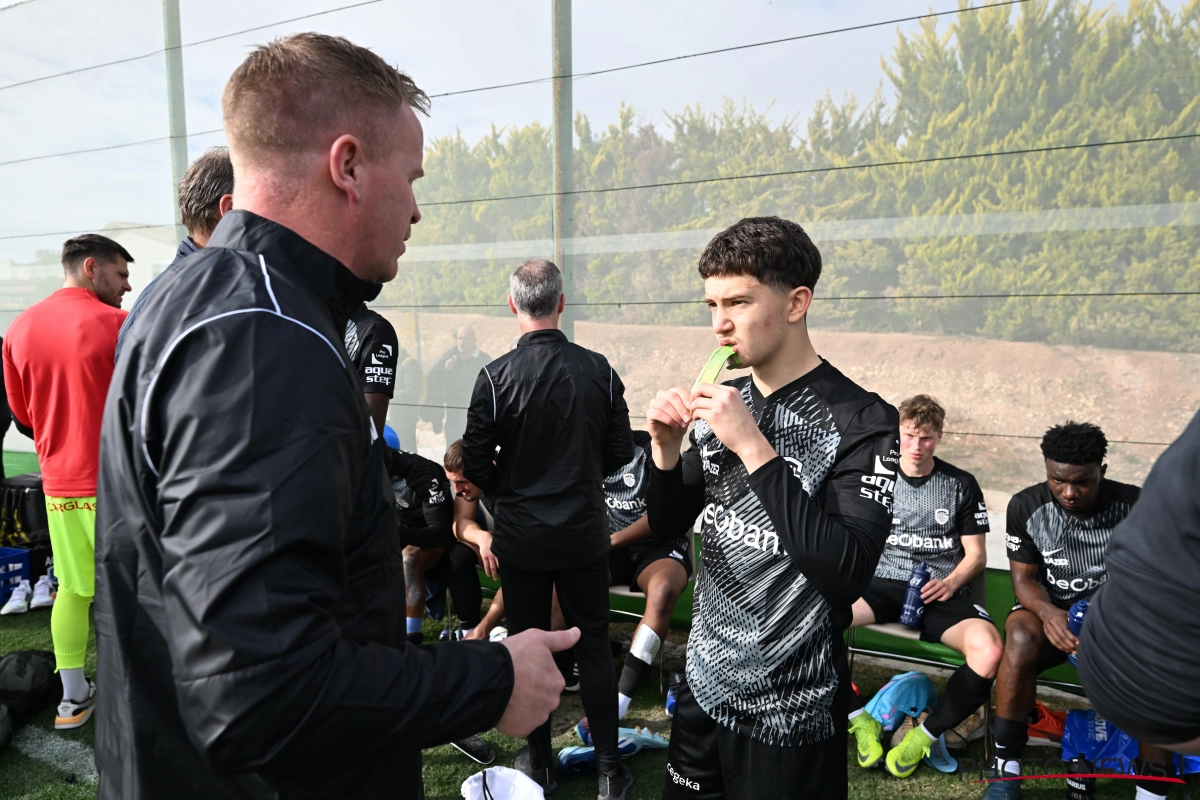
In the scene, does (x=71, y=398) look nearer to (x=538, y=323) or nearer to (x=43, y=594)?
(x=538, y=323)

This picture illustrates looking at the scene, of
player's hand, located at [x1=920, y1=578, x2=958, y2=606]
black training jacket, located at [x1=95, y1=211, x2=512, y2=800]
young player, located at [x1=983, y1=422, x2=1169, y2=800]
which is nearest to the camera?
black training jacket, located at [x1=95, y1=211, x2=512, y2=800]

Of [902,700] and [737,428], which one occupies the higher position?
[737,428]

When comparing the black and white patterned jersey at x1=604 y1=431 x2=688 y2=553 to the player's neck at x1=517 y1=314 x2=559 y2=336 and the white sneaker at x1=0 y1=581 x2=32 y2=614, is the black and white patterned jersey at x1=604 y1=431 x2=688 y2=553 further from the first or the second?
the white sneaker at x1=0 y1=581 x2=32 y2=614

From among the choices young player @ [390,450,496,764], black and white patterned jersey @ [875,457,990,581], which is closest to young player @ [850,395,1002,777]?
black and white patterned jersey @ [875,457,990,581]

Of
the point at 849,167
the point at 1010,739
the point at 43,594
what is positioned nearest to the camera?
the point at 1010,739

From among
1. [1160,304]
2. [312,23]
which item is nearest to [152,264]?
[312,23]

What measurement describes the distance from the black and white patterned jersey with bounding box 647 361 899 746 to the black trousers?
3.99 ft

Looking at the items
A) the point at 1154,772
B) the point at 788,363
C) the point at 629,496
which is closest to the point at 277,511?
the point at 788,363

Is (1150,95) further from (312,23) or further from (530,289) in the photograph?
(312,23)

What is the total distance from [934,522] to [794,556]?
8.55 feet

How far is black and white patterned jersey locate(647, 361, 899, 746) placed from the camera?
1.59 meters

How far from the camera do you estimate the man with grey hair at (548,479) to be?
123 inches

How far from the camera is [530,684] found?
3.33 ft

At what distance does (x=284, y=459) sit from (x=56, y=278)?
374 inches
